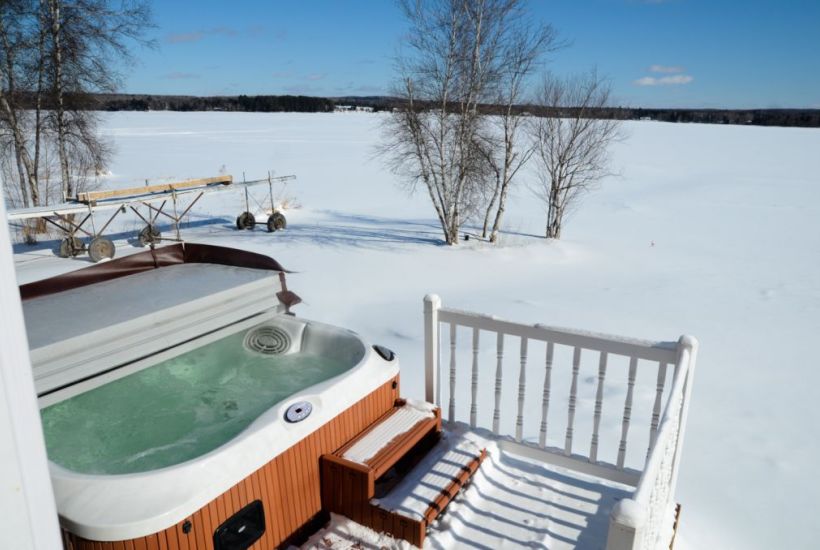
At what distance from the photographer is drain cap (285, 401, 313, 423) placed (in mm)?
2322

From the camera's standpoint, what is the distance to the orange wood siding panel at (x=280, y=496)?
1.82 metres

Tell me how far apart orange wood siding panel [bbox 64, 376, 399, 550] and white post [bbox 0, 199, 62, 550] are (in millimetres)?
1160

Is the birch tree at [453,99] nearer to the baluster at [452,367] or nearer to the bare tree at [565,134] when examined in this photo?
the bare tree at [565,134]

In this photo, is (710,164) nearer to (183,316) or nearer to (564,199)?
(564,199)

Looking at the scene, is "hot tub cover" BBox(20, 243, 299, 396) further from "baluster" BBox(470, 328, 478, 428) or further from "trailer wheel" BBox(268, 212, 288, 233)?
"trailer wheel" BBox(268, 212, 288, 233)

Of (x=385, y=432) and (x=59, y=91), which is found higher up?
(x=59, y=91)

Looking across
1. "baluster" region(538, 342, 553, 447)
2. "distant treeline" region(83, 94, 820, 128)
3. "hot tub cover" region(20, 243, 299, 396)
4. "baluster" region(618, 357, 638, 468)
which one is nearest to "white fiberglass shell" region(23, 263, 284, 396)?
"hot tub cover" region(20, 243, 299, 396)

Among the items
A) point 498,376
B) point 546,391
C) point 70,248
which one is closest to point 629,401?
point 546,391

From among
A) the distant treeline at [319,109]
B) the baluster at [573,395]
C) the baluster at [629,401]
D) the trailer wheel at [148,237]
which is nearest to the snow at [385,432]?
the baluster at [573,395]

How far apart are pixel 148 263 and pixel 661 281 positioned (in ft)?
21.4

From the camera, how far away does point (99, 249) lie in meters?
7.36

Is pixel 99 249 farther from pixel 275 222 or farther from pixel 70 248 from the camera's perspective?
pixel 275 222

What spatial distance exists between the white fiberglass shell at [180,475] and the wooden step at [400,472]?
8.3 inches

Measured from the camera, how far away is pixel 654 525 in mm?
1844
